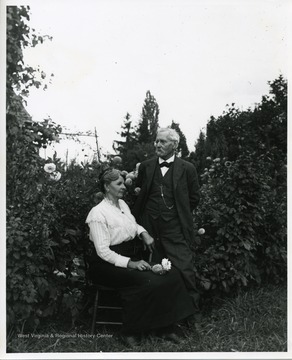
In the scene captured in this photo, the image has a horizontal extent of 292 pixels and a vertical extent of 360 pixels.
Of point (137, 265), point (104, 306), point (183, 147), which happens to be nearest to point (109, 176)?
point (137, 265)

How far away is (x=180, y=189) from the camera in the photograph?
4.90 m

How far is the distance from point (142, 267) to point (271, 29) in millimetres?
2642

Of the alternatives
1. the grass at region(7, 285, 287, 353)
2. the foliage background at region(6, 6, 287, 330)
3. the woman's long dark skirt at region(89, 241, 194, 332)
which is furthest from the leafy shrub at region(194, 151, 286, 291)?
the woman's long dark skirt at region(89, 241, 194, 332)

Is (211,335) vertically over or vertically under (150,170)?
under

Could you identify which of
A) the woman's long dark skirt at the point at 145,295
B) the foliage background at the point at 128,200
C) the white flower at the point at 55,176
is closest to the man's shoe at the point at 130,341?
the woman's long dark skirt at the point at 145,295

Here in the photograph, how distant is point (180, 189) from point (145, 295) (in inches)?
44.2

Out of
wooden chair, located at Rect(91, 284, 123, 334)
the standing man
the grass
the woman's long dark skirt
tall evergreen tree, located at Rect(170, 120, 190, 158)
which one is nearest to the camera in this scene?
the woman's long dark skirt

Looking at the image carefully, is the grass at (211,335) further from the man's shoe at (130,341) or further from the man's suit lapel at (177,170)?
the man's suit lapel at (177,170)

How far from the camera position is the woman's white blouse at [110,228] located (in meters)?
4.41

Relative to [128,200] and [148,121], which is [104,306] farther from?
[148,121]

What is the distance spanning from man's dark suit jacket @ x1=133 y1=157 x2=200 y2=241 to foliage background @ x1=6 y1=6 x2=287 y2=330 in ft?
0.60

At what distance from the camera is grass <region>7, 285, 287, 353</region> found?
4457 mm

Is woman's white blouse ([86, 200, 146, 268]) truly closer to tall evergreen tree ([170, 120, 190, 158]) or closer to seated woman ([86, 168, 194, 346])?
seated woman ([86, 168, 194, 346])
